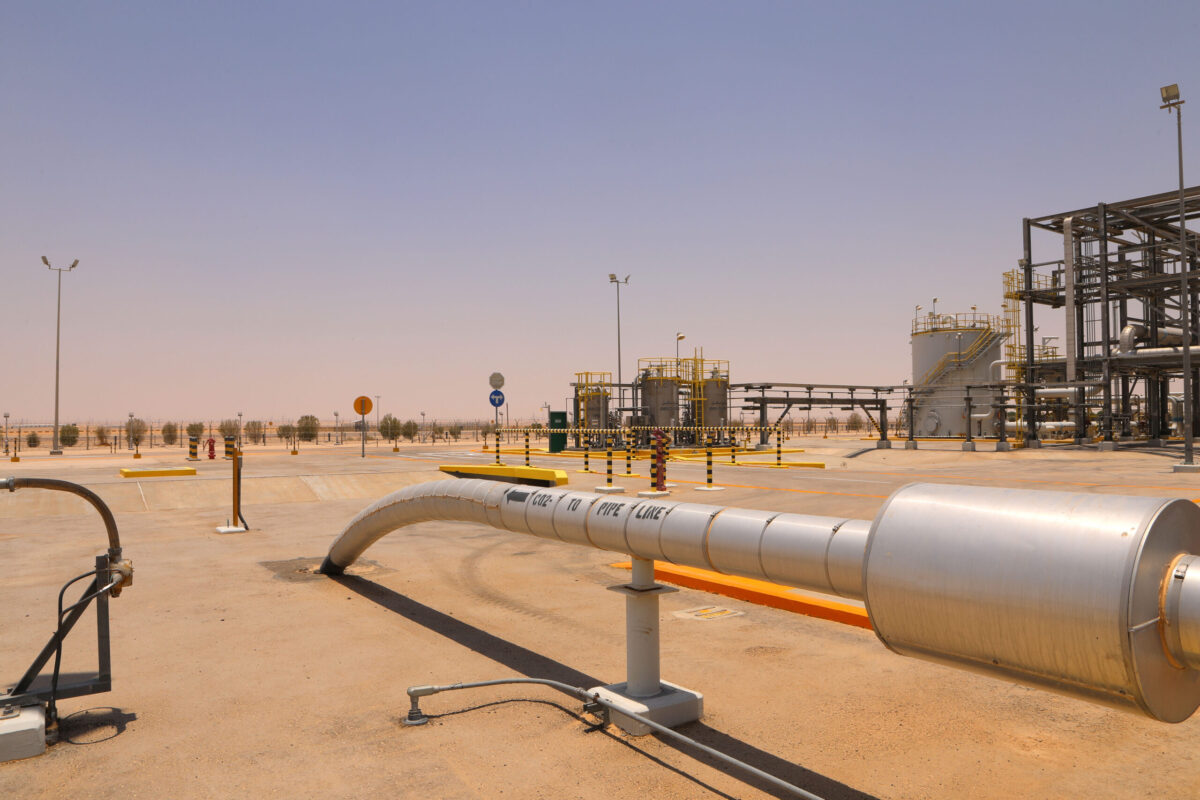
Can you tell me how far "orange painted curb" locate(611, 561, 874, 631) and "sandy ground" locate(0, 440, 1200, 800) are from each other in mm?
171

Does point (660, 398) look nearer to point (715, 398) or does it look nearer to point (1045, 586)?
point (715, 398)

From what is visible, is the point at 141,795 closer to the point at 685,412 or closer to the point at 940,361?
the point at 685,412

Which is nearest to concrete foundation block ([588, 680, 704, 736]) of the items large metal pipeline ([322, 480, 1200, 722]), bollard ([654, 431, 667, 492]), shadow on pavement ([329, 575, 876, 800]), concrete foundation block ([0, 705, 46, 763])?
shadow on pavement ([329, 575, 876, 800])

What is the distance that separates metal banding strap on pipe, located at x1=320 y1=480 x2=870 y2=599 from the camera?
395 centimetres

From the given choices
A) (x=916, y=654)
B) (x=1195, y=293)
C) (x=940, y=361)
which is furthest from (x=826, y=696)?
(x=940, y=361)

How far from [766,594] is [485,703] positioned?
377cm

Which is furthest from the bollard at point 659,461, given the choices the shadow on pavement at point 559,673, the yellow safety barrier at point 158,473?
the yellow safety barrier at point 158,473

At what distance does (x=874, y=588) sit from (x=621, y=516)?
2155mm

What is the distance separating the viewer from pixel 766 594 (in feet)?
26.6

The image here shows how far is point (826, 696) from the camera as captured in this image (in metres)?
5.45

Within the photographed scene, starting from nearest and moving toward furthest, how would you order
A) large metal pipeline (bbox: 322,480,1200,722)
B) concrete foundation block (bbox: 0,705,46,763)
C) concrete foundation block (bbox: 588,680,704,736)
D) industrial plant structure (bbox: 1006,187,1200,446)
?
large metal pipeline (bbox: 322,480,1200,722) < concrete foundation block (bbox: 0,705,46,763) < concrete foundation block (bbox: 588,680,704,736) < industrial plant structure (bbox: 1006,187,1200,446)

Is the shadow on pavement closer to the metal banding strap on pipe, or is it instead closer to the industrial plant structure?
the metal banding strap on pipe

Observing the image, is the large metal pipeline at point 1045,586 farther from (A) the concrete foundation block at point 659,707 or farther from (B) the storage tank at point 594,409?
(B) the storage tank at point 594,409

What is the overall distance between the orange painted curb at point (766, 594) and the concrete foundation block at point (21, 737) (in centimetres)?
493
